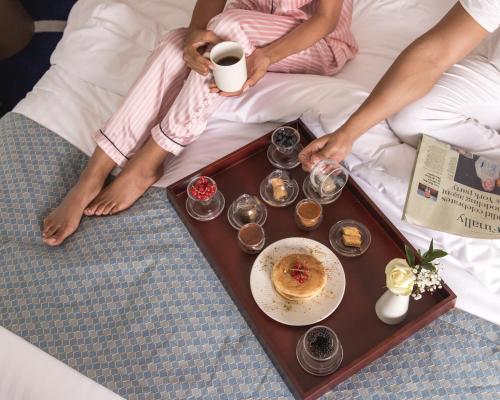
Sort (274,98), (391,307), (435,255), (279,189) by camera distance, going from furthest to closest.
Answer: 1. (274,98)
2. (279,189)
3. (391,307)
4. (435,255)

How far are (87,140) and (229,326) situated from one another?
0.74 m

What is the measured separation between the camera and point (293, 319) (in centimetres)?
115

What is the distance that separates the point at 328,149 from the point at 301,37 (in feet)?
1.17

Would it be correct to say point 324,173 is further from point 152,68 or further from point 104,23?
point 104,23

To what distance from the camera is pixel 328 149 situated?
1.24 m

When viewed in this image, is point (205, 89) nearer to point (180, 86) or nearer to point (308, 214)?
point (180, 86)

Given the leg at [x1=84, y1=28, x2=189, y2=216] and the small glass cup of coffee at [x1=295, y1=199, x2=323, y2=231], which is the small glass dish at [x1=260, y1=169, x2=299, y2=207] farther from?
the leg at [x1=84, y1=28, x2=189, y2=216]

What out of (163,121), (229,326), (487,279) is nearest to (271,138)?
(163,121)

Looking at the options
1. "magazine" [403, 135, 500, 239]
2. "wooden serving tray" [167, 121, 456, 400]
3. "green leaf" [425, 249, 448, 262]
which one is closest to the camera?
"green leaf" [425, 249, 448, 262]

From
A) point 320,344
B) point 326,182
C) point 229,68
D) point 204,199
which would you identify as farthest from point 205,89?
point 320,344

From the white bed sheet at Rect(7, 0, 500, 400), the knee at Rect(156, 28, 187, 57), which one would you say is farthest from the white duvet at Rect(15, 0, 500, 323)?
the knee at Rect(156, 28, 187, 57)

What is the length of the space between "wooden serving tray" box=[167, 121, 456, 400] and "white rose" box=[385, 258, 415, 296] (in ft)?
0.56

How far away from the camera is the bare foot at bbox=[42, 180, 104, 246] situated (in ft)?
4.50

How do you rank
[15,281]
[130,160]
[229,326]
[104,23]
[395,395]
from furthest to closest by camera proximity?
[104,23], [130,160], [15,281], [229,326], [395,395]
